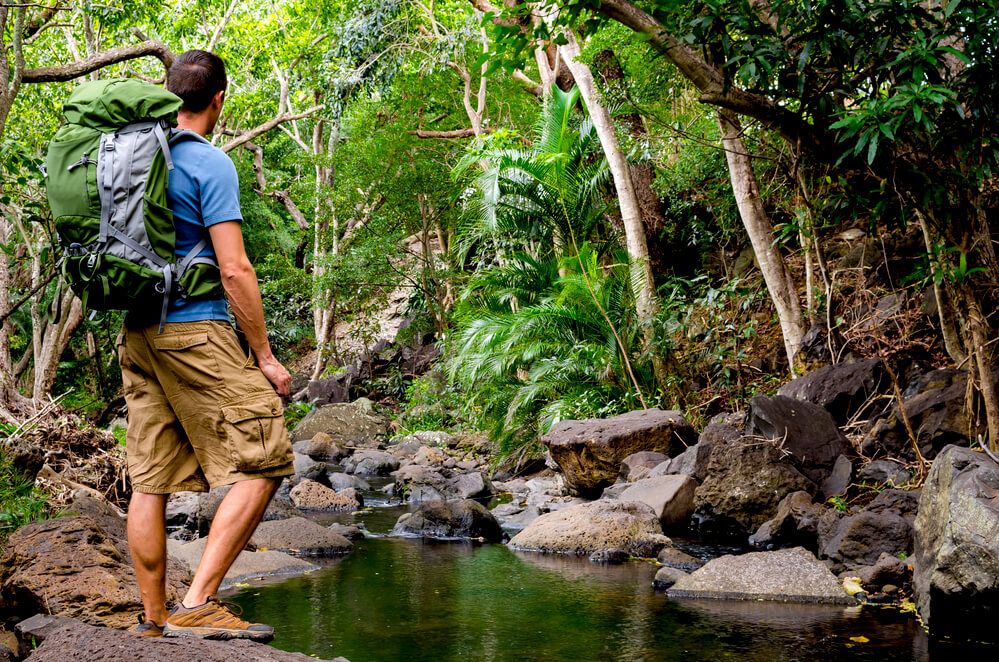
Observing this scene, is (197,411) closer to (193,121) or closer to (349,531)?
(193,121)

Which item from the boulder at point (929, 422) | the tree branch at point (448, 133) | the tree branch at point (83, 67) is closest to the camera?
the tree branch at point (83, 67)

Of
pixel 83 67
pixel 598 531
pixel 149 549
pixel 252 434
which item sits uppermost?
pixel 83 67

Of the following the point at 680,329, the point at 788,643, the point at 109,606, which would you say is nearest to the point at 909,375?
the point at 680,329

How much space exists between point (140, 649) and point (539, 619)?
2.73 metres

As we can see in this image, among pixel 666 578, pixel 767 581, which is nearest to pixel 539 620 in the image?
pixel 666 578

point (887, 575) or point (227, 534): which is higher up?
point (227, 534)

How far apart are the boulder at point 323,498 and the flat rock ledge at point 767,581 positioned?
5.21 meters

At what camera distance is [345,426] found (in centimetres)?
1800

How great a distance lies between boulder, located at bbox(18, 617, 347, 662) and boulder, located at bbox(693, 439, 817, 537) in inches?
211

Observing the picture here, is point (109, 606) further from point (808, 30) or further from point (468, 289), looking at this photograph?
point (468, 289)

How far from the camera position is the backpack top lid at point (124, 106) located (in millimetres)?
3221

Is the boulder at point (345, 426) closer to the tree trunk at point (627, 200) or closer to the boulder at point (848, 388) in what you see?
the tree trunk at point (627, 200)

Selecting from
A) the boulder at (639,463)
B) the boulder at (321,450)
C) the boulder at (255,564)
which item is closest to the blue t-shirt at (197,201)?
the boulder at (255,564)

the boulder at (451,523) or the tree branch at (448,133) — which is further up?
the tree branch at (448,133)
